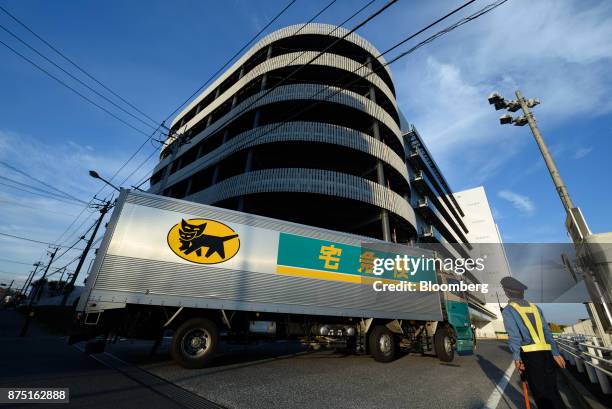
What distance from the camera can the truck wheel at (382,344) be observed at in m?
8.30

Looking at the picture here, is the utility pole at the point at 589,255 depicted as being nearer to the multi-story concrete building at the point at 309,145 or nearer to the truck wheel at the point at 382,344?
the truck wheel at the point at 382,344

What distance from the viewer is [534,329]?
3246 millimetres

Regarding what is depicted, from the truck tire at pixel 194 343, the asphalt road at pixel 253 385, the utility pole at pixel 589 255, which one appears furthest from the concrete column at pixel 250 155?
the utility pole at pixel 589 255

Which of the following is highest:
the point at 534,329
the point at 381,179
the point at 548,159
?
the point at 381,179

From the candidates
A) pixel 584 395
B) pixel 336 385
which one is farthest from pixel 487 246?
pixel 336 385

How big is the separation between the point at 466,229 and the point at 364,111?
52.6 meters

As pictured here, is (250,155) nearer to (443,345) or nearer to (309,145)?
(309,145)

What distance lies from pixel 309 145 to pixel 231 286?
1698 centimetres

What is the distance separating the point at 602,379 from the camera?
4.87 m

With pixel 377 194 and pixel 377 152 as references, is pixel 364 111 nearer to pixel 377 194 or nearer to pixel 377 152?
pixel 377 152

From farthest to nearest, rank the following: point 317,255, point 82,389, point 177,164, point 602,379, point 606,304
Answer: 1. point 177,164
2. point 317,255
3. point 606,304
4. point 602,379
5. point 82,389

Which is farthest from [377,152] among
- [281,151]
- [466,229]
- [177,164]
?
[466,229]

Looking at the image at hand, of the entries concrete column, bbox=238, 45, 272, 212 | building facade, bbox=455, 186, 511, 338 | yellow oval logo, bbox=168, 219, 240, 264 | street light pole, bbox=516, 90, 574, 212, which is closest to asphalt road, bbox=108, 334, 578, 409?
yellow oval logo, bbox=168, 219, 240, 264

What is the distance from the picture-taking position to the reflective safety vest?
318 centimetres
